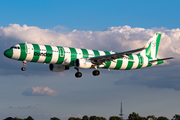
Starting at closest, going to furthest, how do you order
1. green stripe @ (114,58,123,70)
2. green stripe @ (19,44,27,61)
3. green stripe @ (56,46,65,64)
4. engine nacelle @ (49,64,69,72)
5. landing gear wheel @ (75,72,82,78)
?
green stripe @ (19,44,27,61), green stripe @ (56,46,65,64), landing gear wheel @ (75,72,82,78), engine nacelle @ (49,64,69,72), green stripe @ (114,58,123,70)

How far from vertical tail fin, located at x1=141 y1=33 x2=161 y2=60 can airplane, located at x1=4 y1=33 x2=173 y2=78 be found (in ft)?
3.36

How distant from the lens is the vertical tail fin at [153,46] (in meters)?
61.1

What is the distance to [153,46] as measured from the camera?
204 feet

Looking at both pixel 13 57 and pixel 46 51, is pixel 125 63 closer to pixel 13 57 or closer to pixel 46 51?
pixel 46 51

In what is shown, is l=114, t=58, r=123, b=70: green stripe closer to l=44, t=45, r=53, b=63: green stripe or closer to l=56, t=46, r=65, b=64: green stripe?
l=56, t=46, r=65, b=64: green stripe

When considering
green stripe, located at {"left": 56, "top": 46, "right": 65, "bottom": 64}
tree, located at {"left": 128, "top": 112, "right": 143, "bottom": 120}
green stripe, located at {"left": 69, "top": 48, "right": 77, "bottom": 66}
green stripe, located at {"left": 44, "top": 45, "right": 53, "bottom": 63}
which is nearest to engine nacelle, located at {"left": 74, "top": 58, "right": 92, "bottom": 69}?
green stripe, located at {"left": 69, "top": 48, "right": 77, "bottom": 66}

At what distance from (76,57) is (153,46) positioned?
67.2ft

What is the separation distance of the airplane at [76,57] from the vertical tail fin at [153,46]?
1.02 meters

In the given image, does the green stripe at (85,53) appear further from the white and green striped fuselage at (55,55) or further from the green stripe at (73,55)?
the green stripe at (73,55)

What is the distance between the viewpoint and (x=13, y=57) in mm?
44312

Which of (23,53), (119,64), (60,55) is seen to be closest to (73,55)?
(60,55)

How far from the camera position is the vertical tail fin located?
6106 cm

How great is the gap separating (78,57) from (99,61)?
12.2 ft

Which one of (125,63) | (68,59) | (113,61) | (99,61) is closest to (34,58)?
(68,59)
